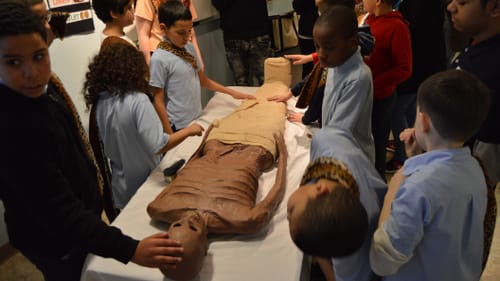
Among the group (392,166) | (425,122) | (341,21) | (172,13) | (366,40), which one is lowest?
(392,166)

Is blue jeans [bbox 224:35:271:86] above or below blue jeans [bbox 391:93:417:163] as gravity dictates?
above

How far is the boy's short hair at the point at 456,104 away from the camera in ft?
2.84

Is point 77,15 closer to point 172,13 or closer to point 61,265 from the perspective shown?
point 172,13

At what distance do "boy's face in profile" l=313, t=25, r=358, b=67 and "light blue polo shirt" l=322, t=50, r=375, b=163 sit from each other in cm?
3

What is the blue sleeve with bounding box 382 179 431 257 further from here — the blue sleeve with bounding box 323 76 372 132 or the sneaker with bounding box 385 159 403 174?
the sneaker with bounding box 385 159 403 174

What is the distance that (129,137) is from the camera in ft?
5.31

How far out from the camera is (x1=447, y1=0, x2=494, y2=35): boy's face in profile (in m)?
1.31

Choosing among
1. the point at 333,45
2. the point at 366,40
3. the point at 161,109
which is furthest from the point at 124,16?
the point at 366,40

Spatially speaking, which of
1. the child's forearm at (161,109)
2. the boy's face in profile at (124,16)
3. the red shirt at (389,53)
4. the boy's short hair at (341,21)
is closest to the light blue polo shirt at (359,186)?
the boy's short hair at (341,21)

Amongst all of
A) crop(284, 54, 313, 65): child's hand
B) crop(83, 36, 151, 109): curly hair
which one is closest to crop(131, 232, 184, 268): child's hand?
crop(83, 36, 151, 109): curly hair

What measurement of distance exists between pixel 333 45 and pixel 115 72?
0.87m

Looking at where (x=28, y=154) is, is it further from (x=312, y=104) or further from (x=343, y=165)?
(x=312, y=104)

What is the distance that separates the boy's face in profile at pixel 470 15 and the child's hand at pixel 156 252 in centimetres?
122

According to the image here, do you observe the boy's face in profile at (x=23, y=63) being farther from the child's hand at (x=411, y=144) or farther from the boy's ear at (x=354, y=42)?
the boy's ear at (x=354, y=42)
